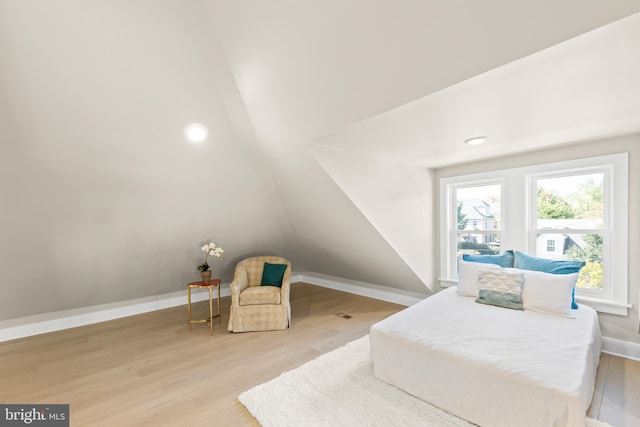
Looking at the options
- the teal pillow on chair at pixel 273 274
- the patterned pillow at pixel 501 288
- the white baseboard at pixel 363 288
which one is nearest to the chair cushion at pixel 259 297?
the teal pillow on chair at pixel 273 274

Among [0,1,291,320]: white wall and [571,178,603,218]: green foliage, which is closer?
[0,1,291,320]: white wall

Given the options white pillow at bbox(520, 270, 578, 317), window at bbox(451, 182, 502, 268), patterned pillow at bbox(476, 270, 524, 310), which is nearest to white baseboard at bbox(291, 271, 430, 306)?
window at bbox(451, 182, 502, 268)

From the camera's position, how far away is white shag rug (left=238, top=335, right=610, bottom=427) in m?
1.79

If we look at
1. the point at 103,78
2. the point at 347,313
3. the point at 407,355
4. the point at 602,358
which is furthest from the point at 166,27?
the point at 602,358

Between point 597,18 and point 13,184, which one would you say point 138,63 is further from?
point 597,18

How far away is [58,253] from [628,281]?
19.0 ft

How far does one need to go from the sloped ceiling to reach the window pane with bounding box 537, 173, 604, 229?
1.07m

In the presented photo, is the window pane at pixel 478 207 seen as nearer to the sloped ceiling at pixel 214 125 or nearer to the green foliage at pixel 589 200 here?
the sloped ceiling at pixel 214 125

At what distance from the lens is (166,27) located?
6.37 feet

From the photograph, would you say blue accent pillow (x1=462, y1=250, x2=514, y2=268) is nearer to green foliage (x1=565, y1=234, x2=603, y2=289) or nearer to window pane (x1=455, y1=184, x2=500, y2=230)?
window pane (x1=455, y1=184, x2=500, y2=230)

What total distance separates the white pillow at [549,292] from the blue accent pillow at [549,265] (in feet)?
0.38

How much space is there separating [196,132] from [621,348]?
4570 millimetres

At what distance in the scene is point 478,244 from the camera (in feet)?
11.9

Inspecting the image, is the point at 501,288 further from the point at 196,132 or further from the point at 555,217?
the point at 196,132
